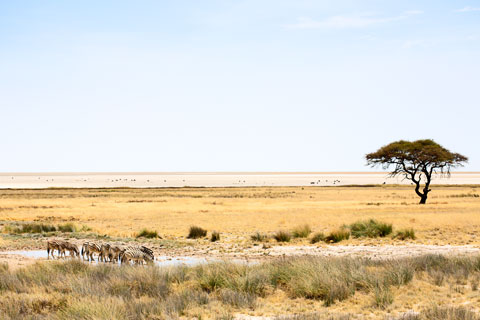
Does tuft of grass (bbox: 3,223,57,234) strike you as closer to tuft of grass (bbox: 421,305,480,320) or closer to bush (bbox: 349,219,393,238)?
bush (bbox: 349,219,393,238)

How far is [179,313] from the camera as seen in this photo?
10945mm

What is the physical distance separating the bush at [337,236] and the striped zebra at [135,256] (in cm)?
1142

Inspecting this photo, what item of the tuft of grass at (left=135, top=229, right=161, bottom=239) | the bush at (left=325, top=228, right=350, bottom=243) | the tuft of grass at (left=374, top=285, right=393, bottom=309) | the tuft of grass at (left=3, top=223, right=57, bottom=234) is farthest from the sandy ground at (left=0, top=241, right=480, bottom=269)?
the tuft of grass at (left=374, top=285, right=393, bottom=309)

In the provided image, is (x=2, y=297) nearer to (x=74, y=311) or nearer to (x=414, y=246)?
(x=74, y=311)

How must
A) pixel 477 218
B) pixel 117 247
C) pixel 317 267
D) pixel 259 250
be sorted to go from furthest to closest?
pixel 477 218
pixel 259 250
pixel 117 247
pixel 317 267

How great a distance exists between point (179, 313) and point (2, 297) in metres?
4.35

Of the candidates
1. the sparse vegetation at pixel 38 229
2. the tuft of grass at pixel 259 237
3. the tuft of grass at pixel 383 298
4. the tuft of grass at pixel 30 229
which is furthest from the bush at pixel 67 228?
the tuft of grass at pixel 383 298

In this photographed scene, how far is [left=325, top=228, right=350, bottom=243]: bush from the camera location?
84.7 ft

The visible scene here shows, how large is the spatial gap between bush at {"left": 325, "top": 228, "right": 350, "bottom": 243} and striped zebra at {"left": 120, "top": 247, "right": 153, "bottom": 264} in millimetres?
11420

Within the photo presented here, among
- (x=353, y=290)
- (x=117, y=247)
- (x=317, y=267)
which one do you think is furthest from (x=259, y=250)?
(x=353, y=290)

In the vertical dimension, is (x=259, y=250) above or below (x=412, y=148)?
below

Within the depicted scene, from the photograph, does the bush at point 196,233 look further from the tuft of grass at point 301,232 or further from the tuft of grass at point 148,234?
the tuft of grass at point 301,232

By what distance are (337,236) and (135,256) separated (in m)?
12.3

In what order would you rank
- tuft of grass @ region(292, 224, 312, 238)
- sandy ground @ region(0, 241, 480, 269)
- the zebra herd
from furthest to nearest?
tuft of grass @ region(292, 224, 312, 238) < sandy ground @ region(0, 241, 480, 269) < the zebra herd
